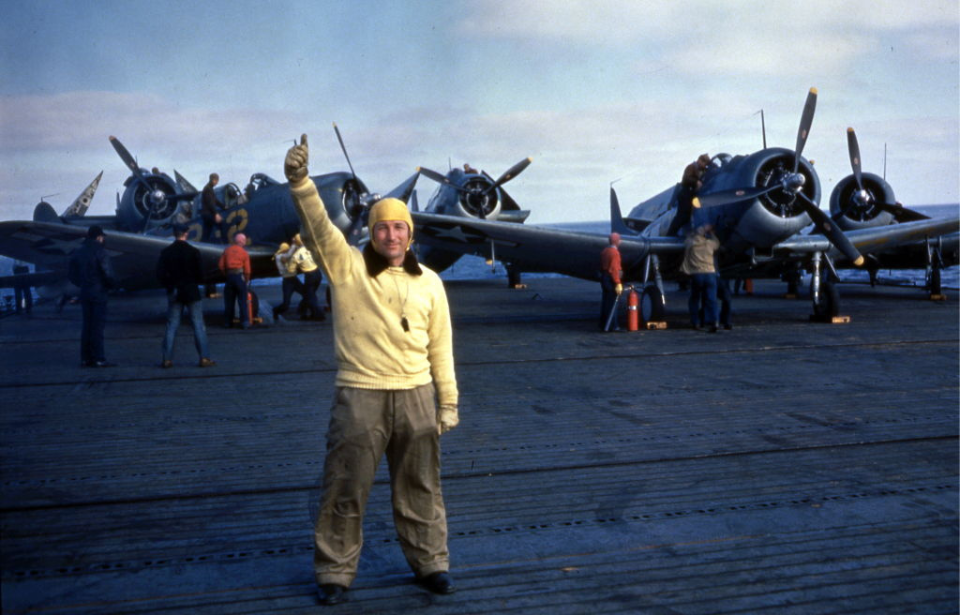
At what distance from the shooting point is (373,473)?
3.66 m

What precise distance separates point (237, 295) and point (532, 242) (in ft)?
19.0

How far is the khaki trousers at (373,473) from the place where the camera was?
360cm

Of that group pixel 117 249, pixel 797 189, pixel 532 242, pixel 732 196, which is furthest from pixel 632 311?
pixel 117 249

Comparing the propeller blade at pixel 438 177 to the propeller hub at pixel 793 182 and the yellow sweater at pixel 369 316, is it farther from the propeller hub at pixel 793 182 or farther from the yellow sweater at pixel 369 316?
the yellow sweater at pixel 369 316

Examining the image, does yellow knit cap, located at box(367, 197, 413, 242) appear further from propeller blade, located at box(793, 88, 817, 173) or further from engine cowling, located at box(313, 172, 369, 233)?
engine cowling, located at box(313, 172, 369, 233)

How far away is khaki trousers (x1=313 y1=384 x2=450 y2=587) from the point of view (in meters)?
3.60

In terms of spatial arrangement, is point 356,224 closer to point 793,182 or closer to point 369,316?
point 793,182

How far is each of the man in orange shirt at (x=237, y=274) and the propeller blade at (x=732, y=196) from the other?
830cm

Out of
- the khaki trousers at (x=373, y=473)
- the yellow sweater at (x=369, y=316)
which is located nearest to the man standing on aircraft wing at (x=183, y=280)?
the yellow sweater at (x=369, y=316)

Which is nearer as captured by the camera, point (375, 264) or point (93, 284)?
point (375, 264)

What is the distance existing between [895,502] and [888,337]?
8531 mm

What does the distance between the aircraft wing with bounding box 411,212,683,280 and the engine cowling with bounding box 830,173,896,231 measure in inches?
247

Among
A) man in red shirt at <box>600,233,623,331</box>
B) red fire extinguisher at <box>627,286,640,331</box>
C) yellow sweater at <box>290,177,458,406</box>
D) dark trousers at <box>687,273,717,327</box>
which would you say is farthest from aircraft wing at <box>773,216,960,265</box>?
yellow sweater at <box>290,177,458,406</box>

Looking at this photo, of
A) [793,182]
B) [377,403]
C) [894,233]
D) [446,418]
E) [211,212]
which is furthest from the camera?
[211,212]
